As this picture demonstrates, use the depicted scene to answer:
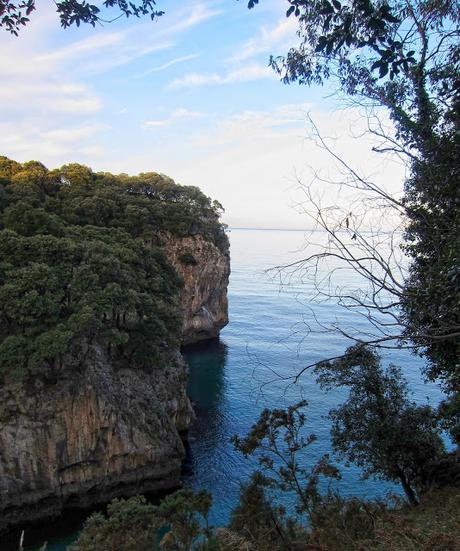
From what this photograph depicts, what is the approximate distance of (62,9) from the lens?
541 cm

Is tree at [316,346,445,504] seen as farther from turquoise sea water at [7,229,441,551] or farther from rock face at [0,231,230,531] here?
rock face at [0,231,230,531]

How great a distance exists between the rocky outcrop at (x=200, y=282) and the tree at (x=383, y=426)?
85.9 ft

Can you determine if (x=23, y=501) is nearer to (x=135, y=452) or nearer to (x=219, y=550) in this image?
(x=135, y=452)

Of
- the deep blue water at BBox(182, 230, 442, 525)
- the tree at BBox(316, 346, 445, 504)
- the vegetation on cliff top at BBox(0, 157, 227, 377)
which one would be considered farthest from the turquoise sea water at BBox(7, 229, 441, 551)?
the vegetation on cliff top at BBox(0, 157, 227, 377)

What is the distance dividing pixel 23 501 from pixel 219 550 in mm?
Result: 13220

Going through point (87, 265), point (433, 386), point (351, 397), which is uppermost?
point (87, 265)

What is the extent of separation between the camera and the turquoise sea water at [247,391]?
20609mm

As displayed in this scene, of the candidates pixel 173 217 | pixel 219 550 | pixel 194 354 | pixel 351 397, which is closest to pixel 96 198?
pixel 173 217

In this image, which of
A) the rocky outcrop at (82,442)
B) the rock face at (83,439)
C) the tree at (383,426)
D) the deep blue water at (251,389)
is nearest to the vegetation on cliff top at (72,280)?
the rock face at (83,439)

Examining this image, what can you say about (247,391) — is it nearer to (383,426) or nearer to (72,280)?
(72,280)

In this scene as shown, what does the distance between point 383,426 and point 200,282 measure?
3025cm

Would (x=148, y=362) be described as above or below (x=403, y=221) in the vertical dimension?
below

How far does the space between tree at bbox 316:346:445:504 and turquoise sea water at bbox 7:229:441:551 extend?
2036 millimetres

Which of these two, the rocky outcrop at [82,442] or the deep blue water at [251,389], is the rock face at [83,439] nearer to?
the rocky outcrop at [82,442]
